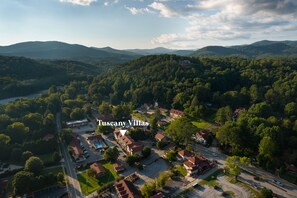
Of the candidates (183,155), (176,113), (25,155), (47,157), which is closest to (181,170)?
(183,155)

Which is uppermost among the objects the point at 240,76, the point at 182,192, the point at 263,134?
the point at 240,76

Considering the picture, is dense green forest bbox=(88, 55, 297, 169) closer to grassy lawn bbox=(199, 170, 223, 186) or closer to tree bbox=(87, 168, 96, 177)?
grassy lawn bbox=(199, 170, 223, 186)

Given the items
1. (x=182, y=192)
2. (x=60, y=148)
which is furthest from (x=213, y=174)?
(x=60, y=148)

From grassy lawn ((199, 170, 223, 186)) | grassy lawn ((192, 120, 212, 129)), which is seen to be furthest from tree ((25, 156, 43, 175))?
grassy lawn ((192, 120, 212, 129))

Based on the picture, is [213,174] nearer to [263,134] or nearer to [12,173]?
[263,134]

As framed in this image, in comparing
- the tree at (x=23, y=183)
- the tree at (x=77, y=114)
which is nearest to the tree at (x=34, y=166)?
the tree at (x=23, y=183)

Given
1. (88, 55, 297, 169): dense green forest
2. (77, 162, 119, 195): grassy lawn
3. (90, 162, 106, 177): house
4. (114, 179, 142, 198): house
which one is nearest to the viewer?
(114, 179, 142, 198): house

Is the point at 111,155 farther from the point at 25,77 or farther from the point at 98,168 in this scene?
the point at 25,77
